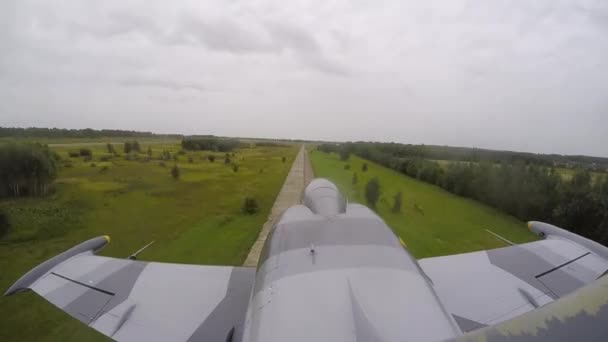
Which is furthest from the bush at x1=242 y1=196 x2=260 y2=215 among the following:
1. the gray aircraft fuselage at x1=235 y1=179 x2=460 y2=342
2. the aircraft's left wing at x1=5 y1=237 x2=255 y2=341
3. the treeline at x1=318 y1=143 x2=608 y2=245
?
the treeline at x1=318 y1=143 x2=608 y2=245

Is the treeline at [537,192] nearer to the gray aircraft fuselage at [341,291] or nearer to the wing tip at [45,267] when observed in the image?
the gray aircraft fuselage at [341,291]

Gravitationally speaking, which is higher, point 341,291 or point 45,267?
point 341,291

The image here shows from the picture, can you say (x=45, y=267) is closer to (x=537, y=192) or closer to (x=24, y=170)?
(x=24, y=170)

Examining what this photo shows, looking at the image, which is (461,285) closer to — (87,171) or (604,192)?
(604,192)

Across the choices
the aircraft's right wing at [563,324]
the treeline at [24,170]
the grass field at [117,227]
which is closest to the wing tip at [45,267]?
the grass field at [117,227]

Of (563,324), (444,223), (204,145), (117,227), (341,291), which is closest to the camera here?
(563,324)

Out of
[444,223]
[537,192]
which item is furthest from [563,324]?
[537,192]

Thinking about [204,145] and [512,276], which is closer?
[512,276]
